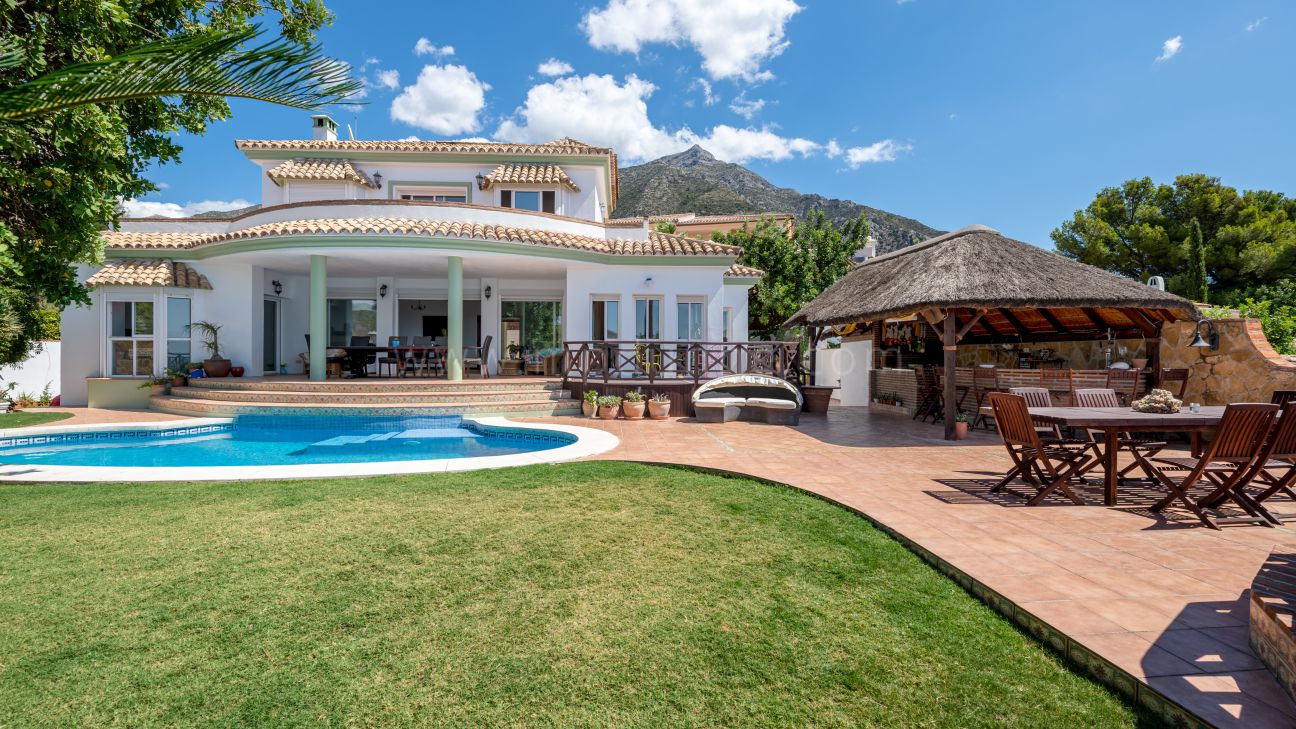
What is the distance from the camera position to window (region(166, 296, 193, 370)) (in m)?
14.8

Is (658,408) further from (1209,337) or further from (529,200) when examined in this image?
(1209,337)

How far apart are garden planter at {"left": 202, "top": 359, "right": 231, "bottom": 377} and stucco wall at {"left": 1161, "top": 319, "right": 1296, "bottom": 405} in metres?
22.3

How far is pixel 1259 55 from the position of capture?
12453 millimetres

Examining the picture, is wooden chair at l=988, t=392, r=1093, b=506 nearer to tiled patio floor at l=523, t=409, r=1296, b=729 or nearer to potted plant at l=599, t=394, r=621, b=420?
tiled patio floor at l=523, t=409, r=1296, b=729

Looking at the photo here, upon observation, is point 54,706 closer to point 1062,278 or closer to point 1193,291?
point 1062,278

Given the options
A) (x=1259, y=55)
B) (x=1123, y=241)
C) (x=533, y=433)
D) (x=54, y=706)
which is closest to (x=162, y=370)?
(x=533, y=433)

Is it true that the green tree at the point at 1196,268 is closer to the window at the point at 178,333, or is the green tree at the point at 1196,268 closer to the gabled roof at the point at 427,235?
the gabled roof at the point at 427,235

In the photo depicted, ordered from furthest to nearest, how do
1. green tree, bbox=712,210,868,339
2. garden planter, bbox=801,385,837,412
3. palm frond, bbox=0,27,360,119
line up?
green tree, bbox=712,210,868,339 < garden planter, bbox=801,385,837,412 < palm frond, bbox=0,27,360,119

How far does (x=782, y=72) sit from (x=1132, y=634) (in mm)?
39801

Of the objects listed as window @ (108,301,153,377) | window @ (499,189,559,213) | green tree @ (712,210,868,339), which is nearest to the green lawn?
window @ (108,301,153,377)

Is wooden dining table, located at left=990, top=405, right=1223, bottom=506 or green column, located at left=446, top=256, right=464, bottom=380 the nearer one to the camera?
wooden dining table, located at left=990, top=405, right=1223, bottom=506

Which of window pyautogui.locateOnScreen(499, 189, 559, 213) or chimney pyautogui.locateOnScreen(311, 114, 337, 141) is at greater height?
chimney pyautogui.locateOnScreen(311, 114, 337, 141)

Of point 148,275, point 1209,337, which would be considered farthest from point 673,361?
point 148,275

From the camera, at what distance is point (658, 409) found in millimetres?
12227
